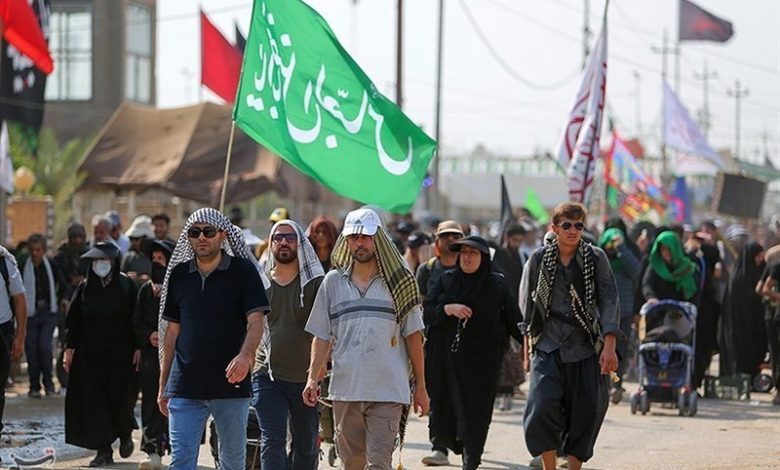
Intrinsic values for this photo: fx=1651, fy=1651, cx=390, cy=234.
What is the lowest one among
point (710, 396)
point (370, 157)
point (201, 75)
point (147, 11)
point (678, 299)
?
point (710, 396)

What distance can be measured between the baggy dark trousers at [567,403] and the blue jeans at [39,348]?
26.5ft

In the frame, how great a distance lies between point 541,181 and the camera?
3231 inches

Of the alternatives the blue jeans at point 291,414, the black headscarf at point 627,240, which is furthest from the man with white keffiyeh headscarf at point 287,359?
the black headscarf at point 627,240

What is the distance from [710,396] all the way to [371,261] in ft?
33.2

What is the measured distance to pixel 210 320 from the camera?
797 cm

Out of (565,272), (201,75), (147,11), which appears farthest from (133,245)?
(147,11)

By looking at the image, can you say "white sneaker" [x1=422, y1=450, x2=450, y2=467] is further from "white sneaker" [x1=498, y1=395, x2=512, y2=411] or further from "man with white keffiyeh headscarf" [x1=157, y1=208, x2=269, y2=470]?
"white sneaker" [x1=498, y1=395, x2=512, y2=411]

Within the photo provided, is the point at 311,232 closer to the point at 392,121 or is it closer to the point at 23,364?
the point at 392,121

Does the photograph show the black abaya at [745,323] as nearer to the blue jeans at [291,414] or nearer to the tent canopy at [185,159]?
the blue jeans at [291,414]

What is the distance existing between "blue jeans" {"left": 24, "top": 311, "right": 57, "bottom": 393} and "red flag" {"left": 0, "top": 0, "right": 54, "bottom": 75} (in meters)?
2.58

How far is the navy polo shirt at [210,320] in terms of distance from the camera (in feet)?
26.0

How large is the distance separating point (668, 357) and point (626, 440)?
2.30 m

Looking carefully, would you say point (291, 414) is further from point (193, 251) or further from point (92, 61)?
point (92, 61)

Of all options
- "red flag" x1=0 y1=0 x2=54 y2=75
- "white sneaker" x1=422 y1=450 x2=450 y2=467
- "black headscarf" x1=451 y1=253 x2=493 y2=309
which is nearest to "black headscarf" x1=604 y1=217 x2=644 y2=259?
"white sneaker" x1=422 y1=450 x2=450 y2=467
